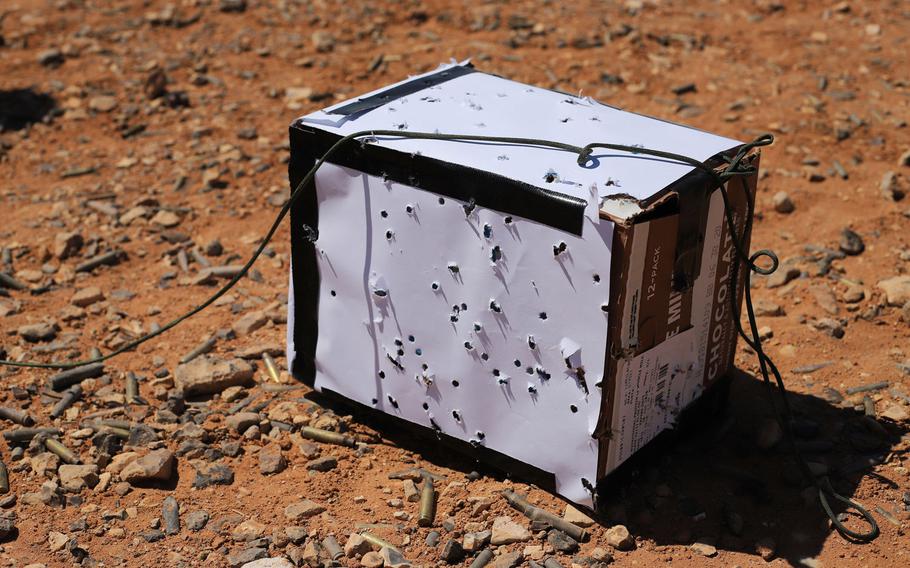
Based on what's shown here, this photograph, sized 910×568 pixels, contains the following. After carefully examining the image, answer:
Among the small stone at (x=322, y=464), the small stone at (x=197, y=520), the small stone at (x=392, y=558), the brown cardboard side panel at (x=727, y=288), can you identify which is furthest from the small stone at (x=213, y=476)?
the brown cardboard side panel at (x=727, y=288)

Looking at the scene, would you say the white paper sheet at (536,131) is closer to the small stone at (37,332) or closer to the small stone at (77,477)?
the small stone at (77,477)

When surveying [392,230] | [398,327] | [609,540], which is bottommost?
[609,540]

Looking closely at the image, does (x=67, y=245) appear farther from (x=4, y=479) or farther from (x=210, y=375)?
(x=4, y=479)

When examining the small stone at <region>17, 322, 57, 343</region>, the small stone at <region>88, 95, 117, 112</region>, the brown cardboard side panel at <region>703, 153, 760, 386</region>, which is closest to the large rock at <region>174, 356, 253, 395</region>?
the small stone at <region>17, 322, 57, 343</region>

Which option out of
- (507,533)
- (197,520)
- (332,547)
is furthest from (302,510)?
(507,533)

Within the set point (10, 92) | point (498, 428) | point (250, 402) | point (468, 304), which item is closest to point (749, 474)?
point (498, 428)

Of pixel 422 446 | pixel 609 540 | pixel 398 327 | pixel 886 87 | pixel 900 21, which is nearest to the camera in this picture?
pixel 609 540

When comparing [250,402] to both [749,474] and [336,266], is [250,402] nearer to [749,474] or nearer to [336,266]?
[336,266]

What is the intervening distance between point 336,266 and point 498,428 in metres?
0.79

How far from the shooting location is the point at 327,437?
405cm

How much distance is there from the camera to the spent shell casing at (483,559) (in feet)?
11.4

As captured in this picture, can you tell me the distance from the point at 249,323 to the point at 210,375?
0.47 metres

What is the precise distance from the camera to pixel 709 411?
403 cm

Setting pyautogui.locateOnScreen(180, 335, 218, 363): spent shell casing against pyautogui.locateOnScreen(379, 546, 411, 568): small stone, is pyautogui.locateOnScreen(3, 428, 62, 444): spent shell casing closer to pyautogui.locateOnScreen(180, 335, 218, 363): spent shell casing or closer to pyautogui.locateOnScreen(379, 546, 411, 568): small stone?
pyautogui.locateOnScreen(180, 335, 218, 363): spent shell casing
